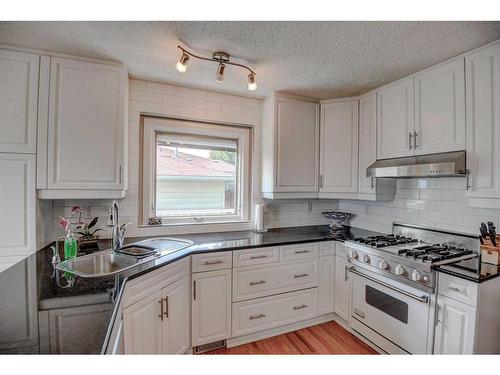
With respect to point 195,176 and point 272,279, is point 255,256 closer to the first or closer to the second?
point 272,279

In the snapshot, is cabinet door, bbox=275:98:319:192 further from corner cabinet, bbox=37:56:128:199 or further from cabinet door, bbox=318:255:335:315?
corner cabinet, bbox=37:56:128:199

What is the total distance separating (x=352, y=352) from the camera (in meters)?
2.02

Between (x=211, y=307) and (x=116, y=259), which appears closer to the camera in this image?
(x=116, y=259)

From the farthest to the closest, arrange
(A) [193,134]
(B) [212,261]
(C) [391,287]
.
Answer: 1. (A) [193,134]
2. (B) [212,261]
3. (C) [391,287]

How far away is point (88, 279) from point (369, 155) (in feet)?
8.13

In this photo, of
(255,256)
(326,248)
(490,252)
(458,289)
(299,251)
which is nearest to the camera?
(458,289)

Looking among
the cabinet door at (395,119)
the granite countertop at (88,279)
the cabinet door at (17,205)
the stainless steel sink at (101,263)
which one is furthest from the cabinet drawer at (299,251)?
the cabinet door at (17,205)

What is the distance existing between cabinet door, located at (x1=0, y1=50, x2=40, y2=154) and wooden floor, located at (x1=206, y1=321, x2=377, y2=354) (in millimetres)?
2115

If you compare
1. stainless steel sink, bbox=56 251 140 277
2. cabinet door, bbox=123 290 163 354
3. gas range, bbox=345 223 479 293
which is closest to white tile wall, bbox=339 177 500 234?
gas range, bbox=345 223 479 293

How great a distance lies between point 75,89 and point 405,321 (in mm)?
2929

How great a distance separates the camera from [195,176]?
2.61 meters

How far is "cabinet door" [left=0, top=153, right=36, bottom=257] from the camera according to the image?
1.63m

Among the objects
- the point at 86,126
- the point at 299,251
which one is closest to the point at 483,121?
the point at 299,251

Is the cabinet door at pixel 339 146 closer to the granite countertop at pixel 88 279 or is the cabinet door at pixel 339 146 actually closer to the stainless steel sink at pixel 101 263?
the granite countertop at pixel 88 279
